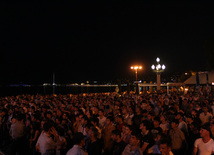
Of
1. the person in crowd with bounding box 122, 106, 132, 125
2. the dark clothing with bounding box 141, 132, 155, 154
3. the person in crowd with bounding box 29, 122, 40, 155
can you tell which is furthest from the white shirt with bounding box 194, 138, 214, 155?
the person in crowd with bounding box 29, 122, 40, 155

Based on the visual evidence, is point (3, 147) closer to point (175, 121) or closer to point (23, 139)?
point (23, 139)

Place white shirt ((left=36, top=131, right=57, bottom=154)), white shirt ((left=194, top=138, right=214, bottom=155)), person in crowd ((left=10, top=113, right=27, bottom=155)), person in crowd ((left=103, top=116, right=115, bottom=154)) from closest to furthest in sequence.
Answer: white shirt ((left=194, top=138, right=214, bottom=155)) < white shirt ((left=36, top=131, right=57, bottom=154)) < person in crowd ((left=103, top=116, right=115, bottom=154)) < person in crowd ((left=10, top=113, right=27, bottom=155))

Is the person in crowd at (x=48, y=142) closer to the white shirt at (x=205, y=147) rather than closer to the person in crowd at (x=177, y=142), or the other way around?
the person in crowd at (x=177, y=142)

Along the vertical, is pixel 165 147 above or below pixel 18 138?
above

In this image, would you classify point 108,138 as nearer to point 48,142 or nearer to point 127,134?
point 127,134

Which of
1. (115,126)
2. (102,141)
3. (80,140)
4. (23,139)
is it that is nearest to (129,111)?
(115,126)

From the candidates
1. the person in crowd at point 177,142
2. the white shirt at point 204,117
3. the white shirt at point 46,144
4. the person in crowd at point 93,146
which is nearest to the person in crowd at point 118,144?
the person in crowd at point 93,146

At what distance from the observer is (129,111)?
9.16m


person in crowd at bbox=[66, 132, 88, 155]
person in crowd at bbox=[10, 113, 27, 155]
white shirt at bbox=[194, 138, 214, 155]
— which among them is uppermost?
person in crowd at bbox=[66, 132, 88, 155]

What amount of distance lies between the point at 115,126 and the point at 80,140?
2.49m

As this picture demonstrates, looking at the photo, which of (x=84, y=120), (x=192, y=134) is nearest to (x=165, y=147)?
(x=192, y=134)

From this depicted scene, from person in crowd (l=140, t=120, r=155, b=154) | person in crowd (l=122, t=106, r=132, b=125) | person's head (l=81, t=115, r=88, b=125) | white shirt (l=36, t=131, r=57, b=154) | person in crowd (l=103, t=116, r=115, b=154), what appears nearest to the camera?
person in crowd (l=140, t=120, r=155, b=154)

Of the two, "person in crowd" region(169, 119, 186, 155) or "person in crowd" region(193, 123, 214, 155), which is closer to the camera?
"person in crowd" region(193, 123, 214, 155)

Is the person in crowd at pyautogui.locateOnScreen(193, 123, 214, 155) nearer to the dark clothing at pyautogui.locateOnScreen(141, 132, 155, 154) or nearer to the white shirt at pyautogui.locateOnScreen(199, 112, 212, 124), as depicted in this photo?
the dark clothing at pyautogui.locateOnScreen(141, 132, 155, 154)
